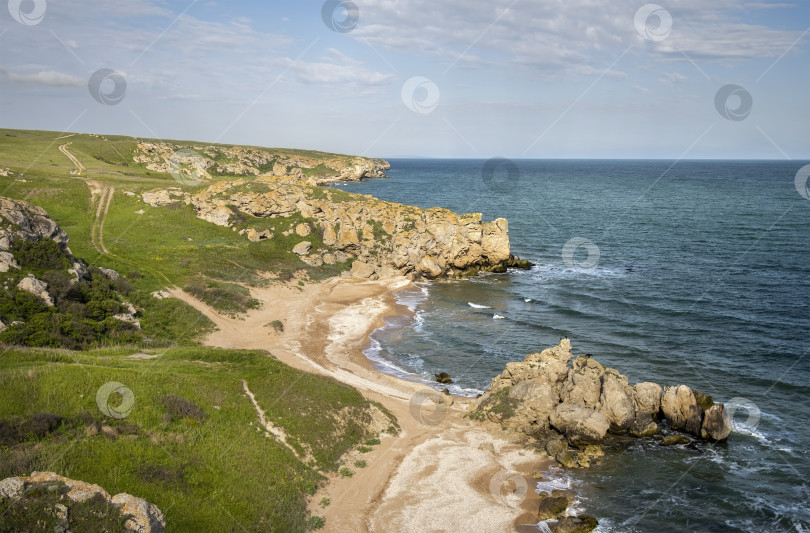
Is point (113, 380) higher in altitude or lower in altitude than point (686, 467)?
higher

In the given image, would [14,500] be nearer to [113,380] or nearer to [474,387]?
[113,380]

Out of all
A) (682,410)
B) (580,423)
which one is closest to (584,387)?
(580,423)

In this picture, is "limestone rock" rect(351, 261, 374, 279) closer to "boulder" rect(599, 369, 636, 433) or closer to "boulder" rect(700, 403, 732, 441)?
"boulder" rect(599, 369, 636, 433)

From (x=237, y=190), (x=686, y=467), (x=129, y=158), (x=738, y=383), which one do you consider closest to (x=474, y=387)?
(x=686, y=467)

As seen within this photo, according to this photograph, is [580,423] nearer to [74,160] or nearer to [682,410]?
[682,410]

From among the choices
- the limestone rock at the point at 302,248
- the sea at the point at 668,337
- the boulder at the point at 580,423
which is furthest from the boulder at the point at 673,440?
the limestone rock at the point at 302,248

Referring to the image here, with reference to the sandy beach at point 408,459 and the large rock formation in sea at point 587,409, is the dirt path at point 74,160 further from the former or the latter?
the large rock formation in sea at point 587,409
